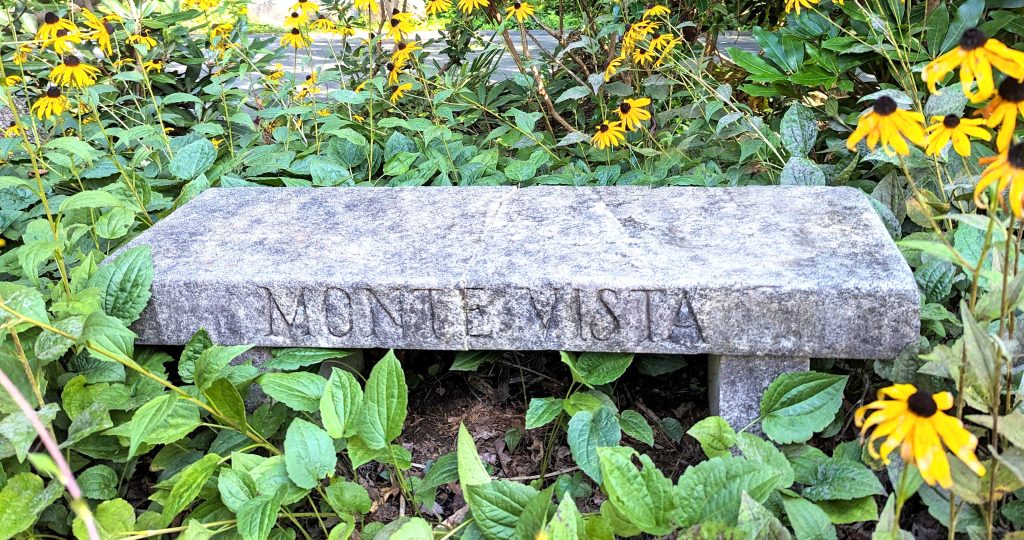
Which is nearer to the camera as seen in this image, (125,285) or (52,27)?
(125,285)

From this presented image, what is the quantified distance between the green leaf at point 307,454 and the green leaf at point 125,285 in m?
0.51

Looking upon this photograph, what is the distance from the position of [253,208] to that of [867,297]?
165 centimetres

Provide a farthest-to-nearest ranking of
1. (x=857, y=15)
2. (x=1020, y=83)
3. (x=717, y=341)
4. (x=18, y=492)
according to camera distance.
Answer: (x=857, y=15) → (x=717, y=341) → (x=18, y=492) → (x=1020, y=83)

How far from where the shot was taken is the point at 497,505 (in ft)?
5.43

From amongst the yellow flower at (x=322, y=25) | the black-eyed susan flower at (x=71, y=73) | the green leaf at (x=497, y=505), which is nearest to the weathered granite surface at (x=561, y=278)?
the green leaf at (x=497, y=505)

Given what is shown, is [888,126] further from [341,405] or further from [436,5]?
[436,5]

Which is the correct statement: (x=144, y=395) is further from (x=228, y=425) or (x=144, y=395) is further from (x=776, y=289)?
(x=776, y=289)

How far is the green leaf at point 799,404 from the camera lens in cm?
175

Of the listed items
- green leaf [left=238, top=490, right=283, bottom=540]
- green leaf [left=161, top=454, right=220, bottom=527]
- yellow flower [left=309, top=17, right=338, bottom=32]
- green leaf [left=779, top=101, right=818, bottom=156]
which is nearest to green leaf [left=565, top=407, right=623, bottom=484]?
green leaf [left=238, top=490, right=283, bottom=540]

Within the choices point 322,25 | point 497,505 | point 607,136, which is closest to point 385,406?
point 497,505

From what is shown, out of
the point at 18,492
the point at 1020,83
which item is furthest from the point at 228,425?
the point at 1020,83

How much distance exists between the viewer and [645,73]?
148 inches

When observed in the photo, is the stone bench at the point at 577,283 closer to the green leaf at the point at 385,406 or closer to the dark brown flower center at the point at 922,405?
the green leaf at the point at 385,406

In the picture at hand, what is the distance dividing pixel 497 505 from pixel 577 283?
483 millimetres
